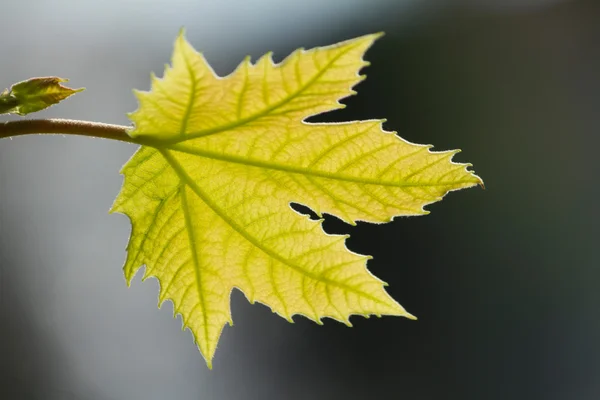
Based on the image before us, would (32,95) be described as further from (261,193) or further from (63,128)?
(261,193)

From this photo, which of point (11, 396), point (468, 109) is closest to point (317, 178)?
point (11, 396)

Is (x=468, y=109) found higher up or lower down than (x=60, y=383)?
higher up

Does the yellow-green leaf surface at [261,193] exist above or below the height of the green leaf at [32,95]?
below

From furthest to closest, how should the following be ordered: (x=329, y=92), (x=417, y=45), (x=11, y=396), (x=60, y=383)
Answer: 1. (x=417, y=45)
2. (x=60, y=383)
3. (x=11, y=396)
4. (x=329, y=92)

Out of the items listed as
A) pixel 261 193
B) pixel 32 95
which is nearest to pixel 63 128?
pixel 32 95

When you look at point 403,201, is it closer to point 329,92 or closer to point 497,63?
point 329,92
